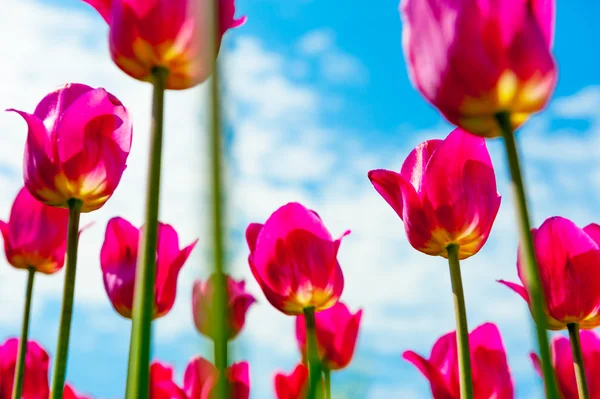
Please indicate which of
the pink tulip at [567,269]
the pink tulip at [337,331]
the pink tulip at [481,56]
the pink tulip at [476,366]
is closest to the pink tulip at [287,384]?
the pink tulip at [337,331]

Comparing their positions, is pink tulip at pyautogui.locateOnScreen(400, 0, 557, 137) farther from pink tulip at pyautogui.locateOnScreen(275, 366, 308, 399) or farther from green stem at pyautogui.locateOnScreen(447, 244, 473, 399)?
pink tulip at pyautogui.locateOnScreen(275, 366, 308, 399)

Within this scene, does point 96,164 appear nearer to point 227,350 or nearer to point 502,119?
point 502,119

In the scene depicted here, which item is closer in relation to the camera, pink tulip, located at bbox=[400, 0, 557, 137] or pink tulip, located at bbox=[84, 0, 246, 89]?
pink tulip, located at bbox=[400, 0, 557, 137]

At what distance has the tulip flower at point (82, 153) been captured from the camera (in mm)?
1480

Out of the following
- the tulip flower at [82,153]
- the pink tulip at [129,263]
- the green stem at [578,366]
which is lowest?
the green stem at [578,366]

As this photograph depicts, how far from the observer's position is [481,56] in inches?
37.3

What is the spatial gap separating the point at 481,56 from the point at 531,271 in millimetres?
323

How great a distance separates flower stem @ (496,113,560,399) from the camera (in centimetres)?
70

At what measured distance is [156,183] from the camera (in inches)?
38.1

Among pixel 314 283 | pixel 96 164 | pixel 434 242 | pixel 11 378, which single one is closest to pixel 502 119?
pixel 434 242

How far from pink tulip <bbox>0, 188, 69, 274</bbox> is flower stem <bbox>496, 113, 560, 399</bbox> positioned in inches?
62.2

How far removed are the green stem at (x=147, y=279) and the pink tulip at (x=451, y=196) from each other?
0.65 m

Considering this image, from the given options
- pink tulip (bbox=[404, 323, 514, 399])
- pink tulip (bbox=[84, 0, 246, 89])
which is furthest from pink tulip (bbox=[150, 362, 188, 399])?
pink tulip (bbox=[84, 0, 246, 89])

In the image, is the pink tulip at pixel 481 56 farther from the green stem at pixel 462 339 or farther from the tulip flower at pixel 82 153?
the tulip flower at pixel 82 153
